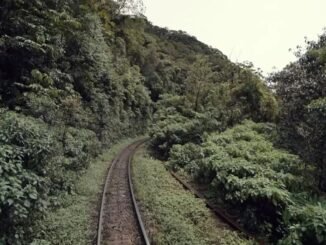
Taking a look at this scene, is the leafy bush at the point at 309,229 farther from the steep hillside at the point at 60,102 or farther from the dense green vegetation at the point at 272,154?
the steep hillside at the point at 60,102

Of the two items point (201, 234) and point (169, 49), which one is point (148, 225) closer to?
point (201, 234)

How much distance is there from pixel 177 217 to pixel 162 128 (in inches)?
659

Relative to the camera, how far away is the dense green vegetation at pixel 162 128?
805 centimetres

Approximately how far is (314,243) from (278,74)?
10483mm

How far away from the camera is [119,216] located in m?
10.5

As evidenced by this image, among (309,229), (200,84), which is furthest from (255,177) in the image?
(200,84)

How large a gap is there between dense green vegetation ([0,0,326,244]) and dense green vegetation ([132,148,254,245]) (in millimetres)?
1008

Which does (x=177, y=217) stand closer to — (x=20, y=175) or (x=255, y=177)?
(x=255, y=177)

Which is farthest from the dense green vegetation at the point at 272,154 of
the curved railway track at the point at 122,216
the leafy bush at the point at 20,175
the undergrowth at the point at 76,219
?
the leafy bush at the point at 20,175

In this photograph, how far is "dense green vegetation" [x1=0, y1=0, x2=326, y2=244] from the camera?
8.05 m

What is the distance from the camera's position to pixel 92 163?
1909cm

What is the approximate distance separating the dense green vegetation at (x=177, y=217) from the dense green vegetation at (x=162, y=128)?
1008mm

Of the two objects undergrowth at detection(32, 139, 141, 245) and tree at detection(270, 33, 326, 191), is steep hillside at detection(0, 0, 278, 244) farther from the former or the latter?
tree at detection(270, 33, 326, 191)

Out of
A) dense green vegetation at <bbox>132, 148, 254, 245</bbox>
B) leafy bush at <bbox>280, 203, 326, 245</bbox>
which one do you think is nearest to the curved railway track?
dense green vegetation at <bbox>132, 148, 254, 245</bbox>
